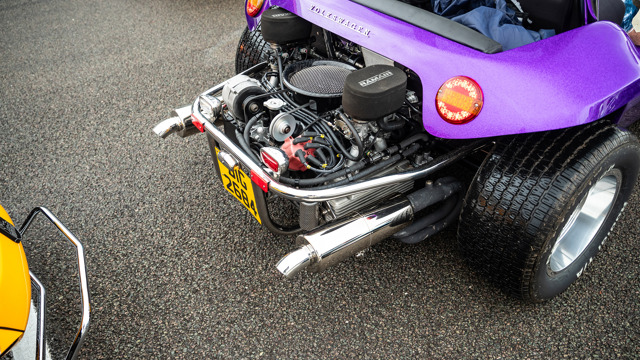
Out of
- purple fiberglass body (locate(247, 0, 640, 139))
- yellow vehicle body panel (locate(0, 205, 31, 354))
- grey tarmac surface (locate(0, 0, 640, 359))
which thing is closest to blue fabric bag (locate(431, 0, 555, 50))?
purple fiberglass body (locate(247, 0, 640, 139))

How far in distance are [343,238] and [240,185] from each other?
0.58m

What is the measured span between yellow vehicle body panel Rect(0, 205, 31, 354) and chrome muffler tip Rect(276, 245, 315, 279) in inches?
34.8

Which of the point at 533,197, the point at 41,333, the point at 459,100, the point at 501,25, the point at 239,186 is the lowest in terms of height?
the point at 41,333

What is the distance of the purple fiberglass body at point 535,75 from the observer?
1.55 m

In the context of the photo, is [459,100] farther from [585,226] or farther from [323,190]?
[585,226]

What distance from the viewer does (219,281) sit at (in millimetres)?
2092

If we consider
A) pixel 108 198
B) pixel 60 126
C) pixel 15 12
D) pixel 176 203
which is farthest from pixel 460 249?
pixel 15 12

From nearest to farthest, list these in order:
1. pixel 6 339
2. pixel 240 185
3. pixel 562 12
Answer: pixel 6 339 < pixel 562 12 < pixel 240 185

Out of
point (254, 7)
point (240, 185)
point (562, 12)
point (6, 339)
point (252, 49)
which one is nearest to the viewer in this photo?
point (6, 339)

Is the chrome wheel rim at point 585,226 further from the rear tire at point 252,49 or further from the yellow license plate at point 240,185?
the rear tire at point 252,49

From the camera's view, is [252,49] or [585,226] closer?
[585,226]

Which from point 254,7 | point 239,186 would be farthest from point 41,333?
point 254,7

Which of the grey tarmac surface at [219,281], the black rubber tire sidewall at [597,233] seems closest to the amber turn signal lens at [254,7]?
the grey tarmac surface at [219,281]

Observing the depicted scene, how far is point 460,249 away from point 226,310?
1053 mm
